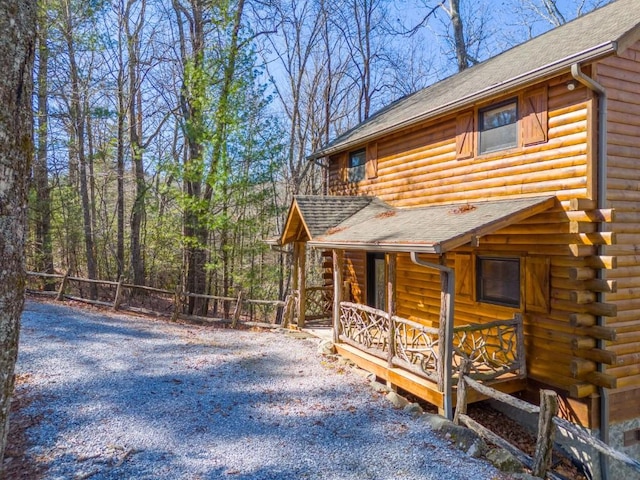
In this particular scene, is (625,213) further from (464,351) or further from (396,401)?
(396,401)

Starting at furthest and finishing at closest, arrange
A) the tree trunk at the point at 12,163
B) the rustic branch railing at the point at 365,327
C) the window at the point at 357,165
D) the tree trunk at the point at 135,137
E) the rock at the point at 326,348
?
the tree trunk at the point at 135,137
the window at the point at 357,165
the rock at the point at 326,348
the rustic branch railing at the point at 365,327
the tree trunk at the point at 12,163

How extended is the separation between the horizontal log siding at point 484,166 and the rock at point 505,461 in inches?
167

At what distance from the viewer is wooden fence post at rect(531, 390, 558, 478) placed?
16.5 feet

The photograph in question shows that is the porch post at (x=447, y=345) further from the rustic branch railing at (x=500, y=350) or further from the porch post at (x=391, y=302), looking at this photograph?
the porch post at (x=391, y=302)

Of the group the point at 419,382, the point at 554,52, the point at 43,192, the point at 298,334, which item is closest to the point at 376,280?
the point at 298,334

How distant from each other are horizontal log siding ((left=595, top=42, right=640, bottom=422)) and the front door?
238 inches

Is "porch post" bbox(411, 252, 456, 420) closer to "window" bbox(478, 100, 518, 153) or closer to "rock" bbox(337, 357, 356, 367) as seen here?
"rock" bbox(337, 357, 356, 367)

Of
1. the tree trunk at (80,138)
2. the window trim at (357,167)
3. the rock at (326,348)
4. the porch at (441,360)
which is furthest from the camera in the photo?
the tree trunk at (80,138)

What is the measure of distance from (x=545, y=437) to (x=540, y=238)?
12.0ft

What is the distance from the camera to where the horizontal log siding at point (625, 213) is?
23.0 ft

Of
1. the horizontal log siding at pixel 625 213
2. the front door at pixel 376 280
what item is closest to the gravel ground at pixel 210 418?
the front door at pixel 376 280

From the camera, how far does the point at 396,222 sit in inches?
371

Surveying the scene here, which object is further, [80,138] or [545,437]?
[80,138]

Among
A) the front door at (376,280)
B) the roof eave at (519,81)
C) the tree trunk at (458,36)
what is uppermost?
the tree trunk at (458,36)
